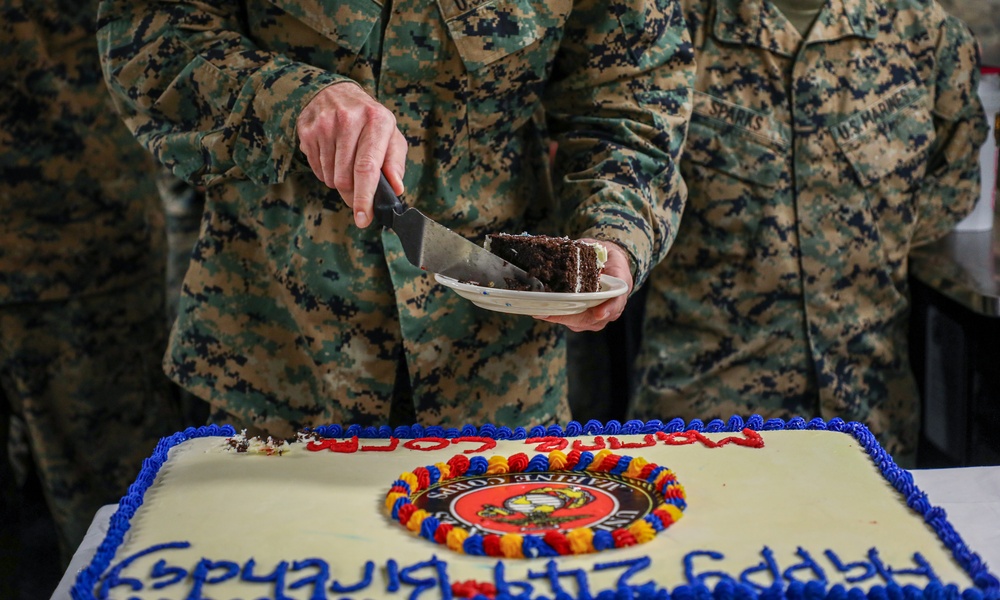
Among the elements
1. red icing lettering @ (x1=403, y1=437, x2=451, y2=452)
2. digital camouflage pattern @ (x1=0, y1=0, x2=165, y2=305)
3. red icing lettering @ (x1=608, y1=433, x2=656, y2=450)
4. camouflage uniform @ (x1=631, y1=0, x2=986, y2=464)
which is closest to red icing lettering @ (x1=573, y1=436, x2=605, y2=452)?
red icing lettering @ (x1=608, y1=433, x2=656, y2=450)

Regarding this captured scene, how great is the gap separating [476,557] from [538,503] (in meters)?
0.14

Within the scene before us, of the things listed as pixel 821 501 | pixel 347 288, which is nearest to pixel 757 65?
pixel 347 288

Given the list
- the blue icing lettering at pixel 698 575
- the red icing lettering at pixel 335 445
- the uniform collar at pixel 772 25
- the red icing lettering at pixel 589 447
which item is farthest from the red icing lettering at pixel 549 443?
the uniform collar at pixel 772 25

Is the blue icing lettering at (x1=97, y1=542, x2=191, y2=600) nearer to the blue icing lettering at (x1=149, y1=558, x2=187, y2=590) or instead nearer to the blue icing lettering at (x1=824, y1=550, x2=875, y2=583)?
the blue icing lettering at (x1=149, y1=558, x2=187, y2=590)

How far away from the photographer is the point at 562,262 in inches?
54.1

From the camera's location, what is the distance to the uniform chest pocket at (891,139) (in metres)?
2.29

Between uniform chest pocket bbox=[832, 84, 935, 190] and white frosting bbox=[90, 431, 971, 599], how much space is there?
1074 mm

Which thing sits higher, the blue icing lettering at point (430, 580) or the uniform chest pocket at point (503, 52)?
the uniform chest pocket at point (503, 52)

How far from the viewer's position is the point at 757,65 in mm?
2279

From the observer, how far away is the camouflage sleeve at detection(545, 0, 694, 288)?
1669 mm

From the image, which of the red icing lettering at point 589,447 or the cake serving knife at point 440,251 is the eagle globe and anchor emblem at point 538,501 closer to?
the red icing lettering at point 589,447

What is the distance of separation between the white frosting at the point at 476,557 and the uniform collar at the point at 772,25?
1137 mm

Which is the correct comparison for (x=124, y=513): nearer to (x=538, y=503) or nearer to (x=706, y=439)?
(x=538, y=503)

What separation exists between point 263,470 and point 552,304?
1.41 feet
